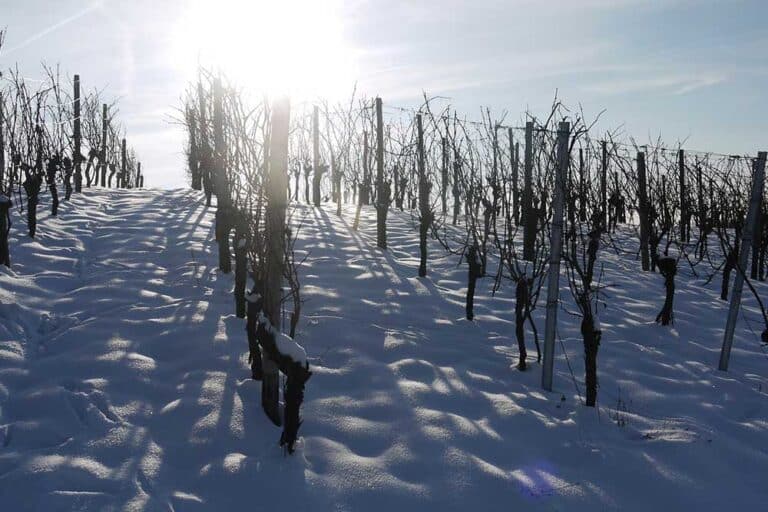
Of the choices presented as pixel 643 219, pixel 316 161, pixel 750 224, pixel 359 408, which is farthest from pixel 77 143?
pixel 750 224

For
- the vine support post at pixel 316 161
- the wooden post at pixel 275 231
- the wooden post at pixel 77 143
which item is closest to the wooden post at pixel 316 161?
the vine support post at pixel 316 161

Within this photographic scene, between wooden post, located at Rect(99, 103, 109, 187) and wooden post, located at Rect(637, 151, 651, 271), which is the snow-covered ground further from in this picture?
wooden post, located at Rect(99, 103, 109, 187)

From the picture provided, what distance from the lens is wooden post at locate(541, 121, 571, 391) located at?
4277mm

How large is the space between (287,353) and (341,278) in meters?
4.29

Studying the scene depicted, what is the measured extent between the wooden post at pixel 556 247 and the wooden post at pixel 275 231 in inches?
76.0

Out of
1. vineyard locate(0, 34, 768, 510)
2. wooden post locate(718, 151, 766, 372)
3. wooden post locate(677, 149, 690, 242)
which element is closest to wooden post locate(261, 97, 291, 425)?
vineyard locate(0, 34, 768, 510)

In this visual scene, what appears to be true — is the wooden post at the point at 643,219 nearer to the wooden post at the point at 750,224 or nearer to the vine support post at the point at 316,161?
the wooden post at the point at 750,224

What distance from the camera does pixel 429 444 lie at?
370 cm

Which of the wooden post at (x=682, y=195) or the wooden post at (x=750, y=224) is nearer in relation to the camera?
the wooden post at (x=750, y=224)

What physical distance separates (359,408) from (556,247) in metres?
1.83

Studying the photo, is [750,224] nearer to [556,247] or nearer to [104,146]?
[556,247]

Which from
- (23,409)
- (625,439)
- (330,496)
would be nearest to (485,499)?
(330,496)

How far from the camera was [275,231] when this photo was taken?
3688 millimetres

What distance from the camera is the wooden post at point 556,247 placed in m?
4.28
